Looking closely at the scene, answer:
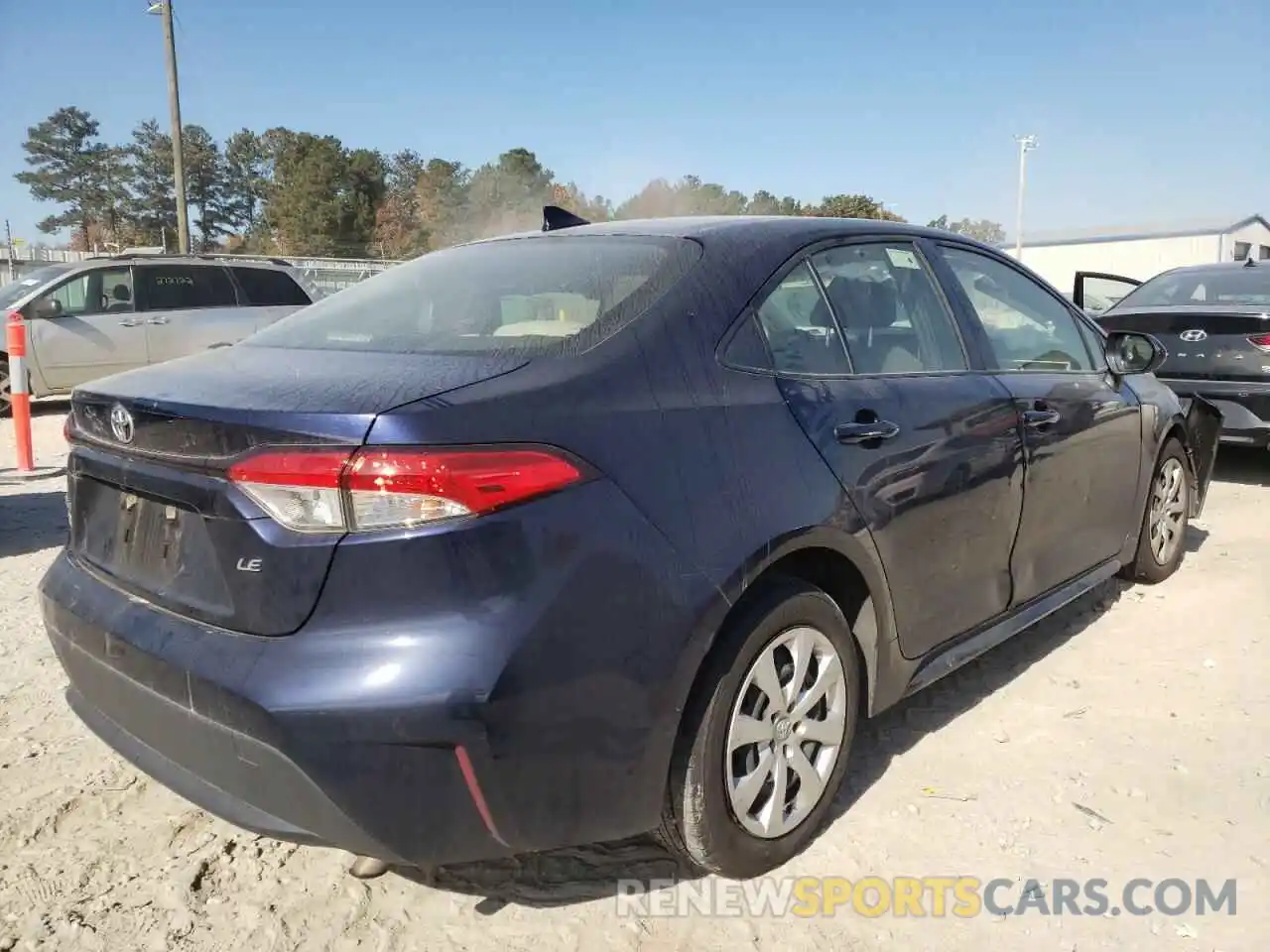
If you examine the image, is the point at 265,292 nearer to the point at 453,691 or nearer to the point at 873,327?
the point at 873,327

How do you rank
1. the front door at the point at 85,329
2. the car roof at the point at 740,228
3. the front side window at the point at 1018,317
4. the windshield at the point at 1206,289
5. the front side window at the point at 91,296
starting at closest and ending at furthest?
the car roof at the point at 740,228 → the front side window at the point at 1018,317 → the windshield at the point at 1206,289 → the front door at the point at 85,329 → the front side window at the point at 91,296

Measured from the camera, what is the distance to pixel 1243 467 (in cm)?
779

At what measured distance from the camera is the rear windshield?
229cm

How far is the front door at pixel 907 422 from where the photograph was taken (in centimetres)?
258

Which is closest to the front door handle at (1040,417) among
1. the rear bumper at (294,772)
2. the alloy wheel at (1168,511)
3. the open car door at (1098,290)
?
the alloy wheel at (1168,511)

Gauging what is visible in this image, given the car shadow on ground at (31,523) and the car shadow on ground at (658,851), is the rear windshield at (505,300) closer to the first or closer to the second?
the car shadow on ground at (658,851)

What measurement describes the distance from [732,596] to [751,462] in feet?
1.07

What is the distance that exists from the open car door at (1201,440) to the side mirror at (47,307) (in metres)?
10.9

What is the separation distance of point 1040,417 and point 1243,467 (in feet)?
18.5

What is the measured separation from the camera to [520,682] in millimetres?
1831

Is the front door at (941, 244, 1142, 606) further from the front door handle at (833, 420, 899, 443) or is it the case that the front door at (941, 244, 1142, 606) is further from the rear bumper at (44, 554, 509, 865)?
the rear bumper at (44, 554, 509, 865)

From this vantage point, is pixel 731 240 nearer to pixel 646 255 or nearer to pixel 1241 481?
pixel 646 255

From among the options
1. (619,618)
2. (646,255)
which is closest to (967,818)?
(619,618)

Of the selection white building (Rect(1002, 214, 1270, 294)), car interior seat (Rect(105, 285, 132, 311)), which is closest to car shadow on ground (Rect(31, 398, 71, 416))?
car interior seat (Rect(105, 285, 132, 311))
